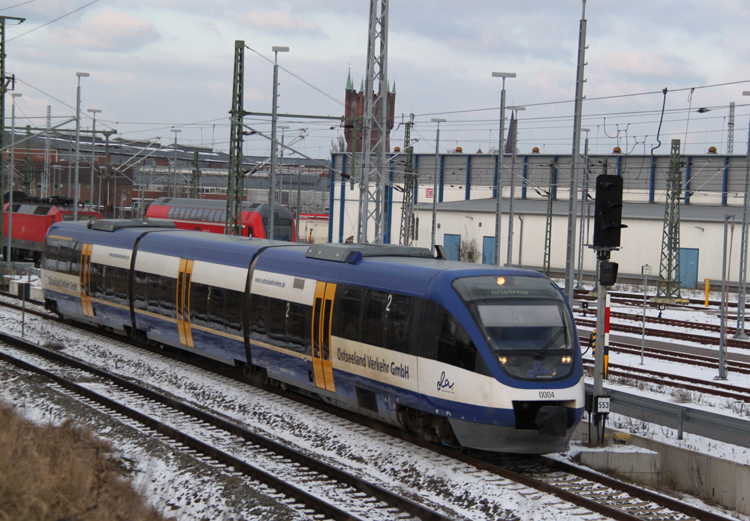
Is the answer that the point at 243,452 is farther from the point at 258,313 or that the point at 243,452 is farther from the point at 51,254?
the point at 51,254

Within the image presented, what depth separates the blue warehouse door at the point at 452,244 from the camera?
64.7 m

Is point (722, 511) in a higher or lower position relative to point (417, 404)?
lower

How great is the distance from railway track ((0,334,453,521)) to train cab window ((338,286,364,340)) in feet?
7.10

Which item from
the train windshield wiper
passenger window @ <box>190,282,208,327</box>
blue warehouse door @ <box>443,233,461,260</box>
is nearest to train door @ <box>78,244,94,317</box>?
passenger window @ <box>190,282,208,327</box>

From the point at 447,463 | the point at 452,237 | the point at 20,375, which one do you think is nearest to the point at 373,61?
the point at 20,375

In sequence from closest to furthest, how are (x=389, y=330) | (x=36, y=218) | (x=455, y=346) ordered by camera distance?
(x=455, y=346) → (x=389, y=330) → (x=36, y=218)

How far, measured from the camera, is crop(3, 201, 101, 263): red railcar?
151 ft

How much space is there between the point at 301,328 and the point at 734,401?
32.2 feet

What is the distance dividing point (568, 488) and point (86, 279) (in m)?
15.7

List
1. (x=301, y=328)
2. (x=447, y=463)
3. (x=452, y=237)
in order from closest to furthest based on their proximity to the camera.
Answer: (x=447, y=463), (x=301, y=328), (x=452, y=237)

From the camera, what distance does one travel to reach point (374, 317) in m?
12.4

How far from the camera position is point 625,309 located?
3791cm

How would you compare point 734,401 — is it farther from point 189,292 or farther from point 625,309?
point 625,309

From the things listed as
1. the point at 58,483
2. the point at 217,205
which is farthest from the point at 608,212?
the point at 217,205
